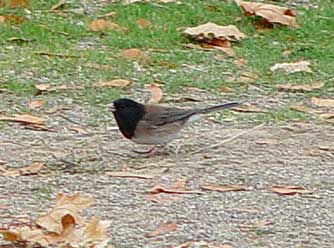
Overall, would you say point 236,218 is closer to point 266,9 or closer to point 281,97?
point 281,97

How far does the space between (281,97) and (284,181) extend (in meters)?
2.24

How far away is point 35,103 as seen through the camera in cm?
798

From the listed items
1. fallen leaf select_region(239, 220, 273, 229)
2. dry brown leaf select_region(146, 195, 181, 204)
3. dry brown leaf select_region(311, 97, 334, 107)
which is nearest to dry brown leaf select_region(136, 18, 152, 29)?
dry brown leaf select_region(311, 97, 334, 107)

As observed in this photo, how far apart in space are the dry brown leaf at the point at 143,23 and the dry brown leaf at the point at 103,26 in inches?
6.4

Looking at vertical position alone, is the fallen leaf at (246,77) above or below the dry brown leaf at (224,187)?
below

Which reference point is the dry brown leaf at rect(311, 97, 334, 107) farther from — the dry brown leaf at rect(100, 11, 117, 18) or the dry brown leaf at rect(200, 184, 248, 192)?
the dry brown leaf at rect(100, 11, 117, 18)

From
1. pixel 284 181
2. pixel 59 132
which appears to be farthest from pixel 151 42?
pixel 284 181

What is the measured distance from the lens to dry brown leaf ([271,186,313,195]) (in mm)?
6059

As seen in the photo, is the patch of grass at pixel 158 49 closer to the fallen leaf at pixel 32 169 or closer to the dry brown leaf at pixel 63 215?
the fallen leaf at pixel 32 169

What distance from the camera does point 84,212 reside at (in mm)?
5609

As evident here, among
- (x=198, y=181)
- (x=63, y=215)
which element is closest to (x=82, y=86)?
(x=198, y=181)

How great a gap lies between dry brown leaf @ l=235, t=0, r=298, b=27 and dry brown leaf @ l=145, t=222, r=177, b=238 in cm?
519

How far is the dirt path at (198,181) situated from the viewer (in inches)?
212

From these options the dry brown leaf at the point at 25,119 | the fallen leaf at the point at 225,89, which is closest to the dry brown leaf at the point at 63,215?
the dry brown leaf at the point at 25,119
